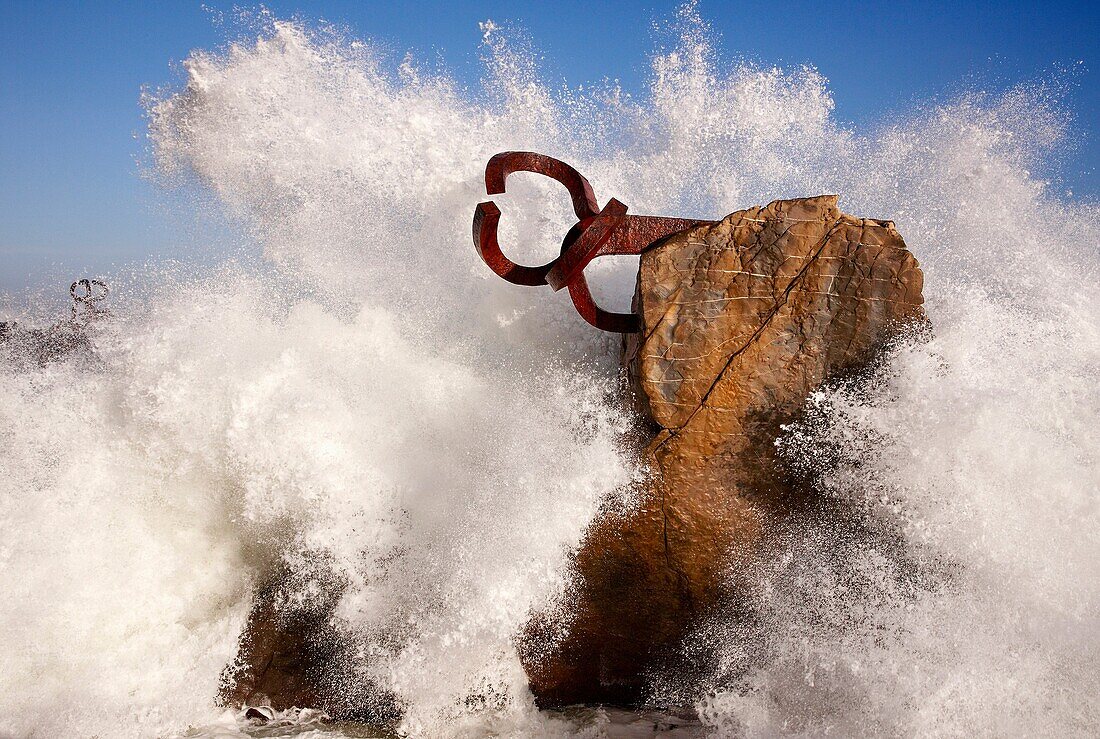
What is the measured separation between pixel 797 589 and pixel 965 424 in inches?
47.7

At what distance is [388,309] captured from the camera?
4.13 m

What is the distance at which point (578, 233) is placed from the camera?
3.24 m

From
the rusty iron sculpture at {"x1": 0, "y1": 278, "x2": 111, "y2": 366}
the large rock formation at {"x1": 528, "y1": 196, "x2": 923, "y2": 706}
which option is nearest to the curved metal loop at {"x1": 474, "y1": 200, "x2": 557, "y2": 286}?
the large rock formation at {"x1": 528, "y1": 196, "x2": 923, "y2": 706}

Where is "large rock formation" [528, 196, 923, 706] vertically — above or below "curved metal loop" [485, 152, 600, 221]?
below

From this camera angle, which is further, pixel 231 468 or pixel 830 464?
pixel 231 468

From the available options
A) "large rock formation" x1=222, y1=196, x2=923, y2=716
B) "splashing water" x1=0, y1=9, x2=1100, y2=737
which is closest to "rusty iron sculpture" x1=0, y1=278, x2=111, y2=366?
"splashing water" x1=0, y1=9, x2=1100, y2=737

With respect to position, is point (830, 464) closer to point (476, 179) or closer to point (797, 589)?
point (797, 589)

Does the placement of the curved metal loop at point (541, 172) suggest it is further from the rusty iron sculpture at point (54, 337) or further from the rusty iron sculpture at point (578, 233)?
the rusty iron sculpture at point (54, 337)

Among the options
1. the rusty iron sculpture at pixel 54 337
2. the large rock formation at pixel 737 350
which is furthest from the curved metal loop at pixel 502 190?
the rusty iron sculpture at pixel 54 337

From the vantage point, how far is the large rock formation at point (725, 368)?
3160 mm

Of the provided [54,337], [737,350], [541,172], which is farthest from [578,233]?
[54,337]

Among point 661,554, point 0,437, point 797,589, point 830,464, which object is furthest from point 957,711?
point 0,437

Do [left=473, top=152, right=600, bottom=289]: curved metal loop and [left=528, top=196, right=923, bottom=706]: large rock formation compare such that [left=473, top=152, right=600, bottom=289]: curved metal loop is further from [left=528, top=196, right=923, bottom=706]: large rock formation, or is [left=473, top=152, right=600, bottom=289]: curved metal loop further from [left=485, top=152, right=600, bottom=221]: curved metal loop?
[left=528, top=196, right=923, bottom=706]: large rock formation

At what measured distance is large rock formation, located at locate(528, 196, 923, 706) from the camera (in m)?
3.16
